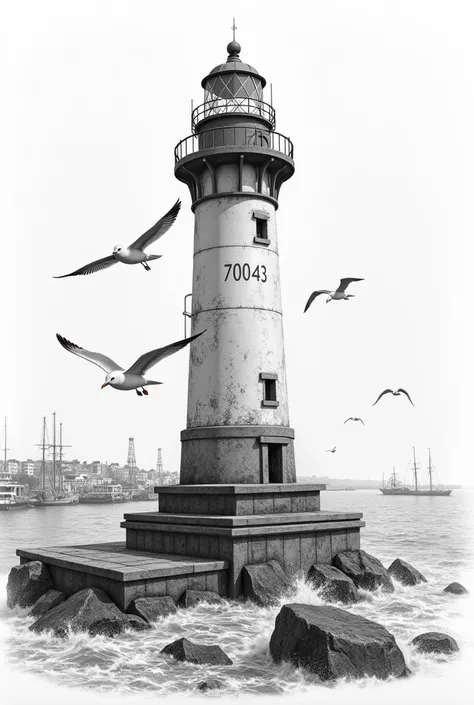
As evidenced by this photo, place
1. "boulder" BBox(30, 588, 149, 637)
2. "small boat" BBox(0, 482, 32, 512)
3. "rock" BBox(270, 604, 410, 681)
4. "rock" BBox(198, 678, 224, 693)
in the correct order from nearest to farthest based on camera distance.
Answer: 1. "rock" BBox(198, 678, 224, 693)
2. "rock" BBox(270, 604, 410, 681)
3. "boulder" BBox(30, 588, 149, 637)
4. "small boat" BBox(0, 482, 32, 512)

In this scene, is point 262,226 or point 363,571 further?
point 262,226

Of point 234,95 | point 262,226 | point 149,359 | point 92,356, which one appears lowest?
point 149,359

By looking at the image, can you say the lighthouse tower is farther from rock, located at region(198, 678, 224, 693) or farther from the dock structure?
rock, located at region(198, 678, 224, 693)

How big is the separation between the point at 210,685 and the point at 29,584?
7779mm

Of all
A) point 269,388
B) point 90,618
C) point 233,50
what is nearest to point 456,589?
point 269,388

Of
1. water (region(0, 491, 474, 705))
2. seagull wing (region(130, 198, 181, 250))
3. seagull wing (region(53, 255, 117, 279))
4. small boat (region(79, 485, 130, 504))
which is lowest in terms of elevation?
small boat (region(79, 485, 130, 504))

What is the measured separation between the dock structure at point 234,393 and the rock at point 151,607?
4.94ft

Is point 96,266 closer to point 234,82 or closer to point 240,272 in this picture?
point 240,272

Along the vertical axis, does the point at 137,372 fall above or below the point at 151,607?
above

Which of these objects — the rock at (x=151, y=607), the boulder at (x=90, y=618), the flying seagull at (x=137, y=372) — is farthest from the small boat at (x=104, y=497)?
the flying seagull at (x=137, y=372)

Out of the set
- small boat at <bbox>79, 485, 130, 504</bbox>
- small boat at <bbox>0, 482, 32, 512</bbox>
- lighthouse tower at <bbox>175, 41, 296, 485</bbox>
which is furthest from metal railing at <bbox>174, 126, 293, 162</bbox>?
small boat at <bbox>79, 485, 130, 504</bbox>

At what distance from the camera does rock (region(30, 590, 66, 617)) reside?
16.1 m

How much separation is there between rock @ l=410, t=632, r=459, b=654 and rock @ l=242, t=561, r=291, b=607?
3.57m

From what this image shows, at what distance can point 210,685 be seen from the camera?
10.7 m
